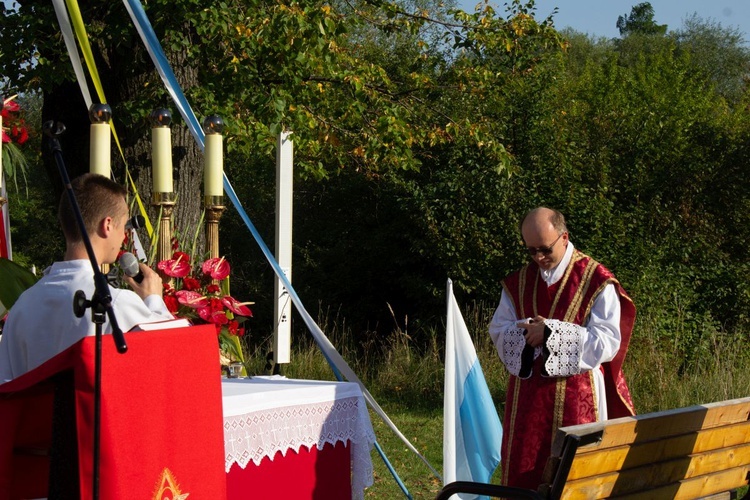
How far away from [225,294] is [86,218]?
1.30 m

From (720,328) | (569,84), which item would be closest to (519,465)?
(720,328)

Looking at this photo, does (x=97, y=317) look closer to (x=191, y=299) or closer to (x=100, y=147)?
(x=191, y=299)

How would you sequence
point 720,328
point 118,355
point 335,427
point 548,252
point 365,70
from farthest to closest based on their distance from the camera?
point 720,328
point 365,70
point 548,252
point 335,427
point 118,355

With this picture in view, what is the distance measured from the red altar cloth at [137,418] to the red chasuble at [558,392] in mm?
2083

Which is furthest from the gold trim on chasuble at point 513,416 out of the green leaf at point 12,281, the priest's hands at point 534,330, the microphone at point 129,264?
the microphone at point 129,264

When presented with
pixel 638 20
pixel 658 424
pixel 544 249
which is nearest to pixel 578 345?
pixel 544 249

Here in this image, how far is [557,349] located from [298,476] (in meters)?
1.41

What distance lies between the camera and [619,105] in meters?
15.1

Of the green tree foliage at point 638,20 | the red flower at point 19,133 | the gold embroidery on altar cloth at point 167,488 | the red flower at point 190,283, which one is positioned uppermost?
the green tree foliage at point 638,20

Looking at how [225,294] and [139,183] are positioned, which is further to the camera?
[139,183]

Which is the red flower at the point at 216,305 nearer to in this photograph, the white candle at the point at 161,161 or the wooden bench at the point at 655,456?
the white candle at the point at 161,161

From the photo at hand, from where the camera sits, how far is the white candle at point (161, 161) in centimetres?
407

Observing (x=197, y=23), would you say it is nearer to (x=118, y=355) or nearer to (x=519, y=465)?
(x=519, y=465)

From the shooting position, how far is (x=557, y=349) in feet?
15.3
